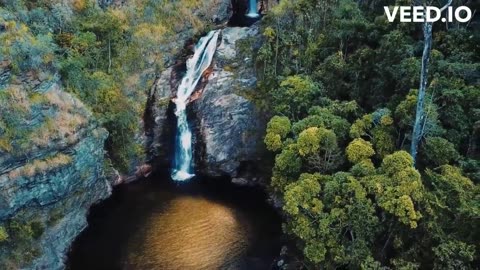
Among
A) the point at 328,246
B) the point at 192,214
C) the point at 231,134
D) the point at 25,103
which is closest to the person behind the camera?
the point at 328,246

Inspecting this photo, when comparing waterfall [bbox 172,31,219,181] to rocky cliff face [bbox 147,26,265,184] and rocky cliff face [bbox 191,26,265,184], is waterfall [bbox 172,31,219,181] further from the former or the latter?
rocky cliff face [bbox 191,26,265,184]

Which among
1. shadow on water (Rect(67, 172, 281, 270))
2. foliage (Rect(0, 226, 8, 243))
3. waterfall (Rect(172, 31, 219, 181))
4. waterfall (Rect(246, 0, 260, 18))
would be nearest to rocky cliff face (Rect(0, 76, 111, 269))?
foliage (Rect(0, 226, 8, 243))

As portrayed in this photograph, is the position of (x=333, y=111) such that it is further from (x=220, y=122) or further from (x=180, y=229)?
(x=180, y=229)

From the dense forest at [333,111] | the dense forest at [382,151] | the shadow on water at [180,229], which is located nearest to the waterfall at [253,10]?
the dense forest at [333,111]

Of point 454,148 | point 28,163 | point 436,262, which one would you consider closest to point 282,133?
point 454,148

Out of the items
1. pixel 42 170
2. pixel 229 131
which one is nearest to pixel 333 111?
pixel 229 131

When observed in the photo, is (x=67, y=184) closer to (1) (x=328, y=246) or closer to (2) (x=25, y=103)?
(2) (x=25, y=103)
